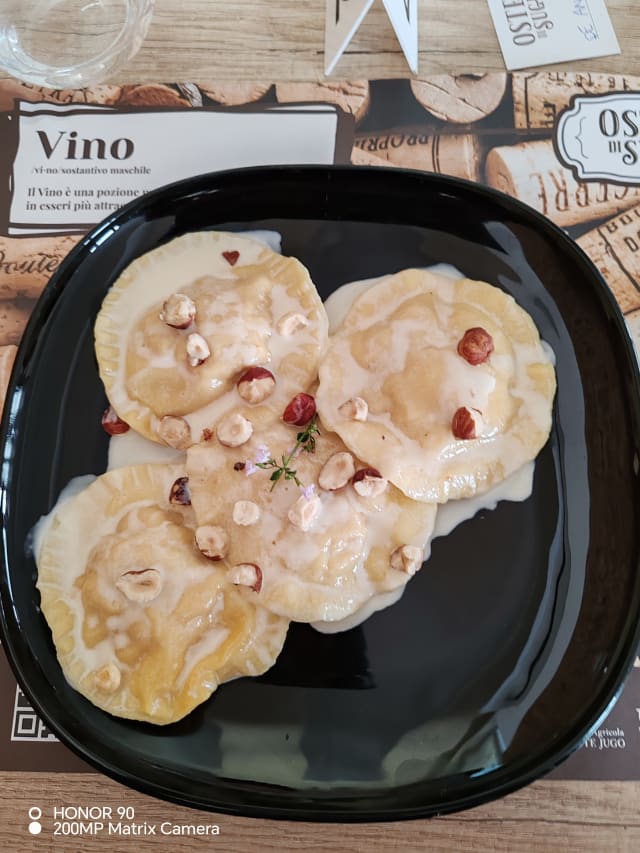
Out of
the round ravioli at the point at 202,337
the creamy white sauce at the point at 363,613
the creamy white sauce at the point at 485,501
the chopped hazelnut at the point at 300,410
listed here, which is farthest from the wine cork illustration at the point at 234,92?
the creamy white sauce at the point at 363,613

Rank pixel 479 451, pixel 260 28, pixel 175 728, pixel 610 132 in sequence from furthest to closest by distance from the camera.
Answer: pixel 260 28 → pixel 610 132 → pixel 479 451 → pixel 175 728

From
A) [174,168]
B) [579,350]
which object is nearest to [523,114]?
[579,350]

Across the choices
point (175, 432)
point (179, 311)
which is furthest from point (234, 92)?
point (175, 432)

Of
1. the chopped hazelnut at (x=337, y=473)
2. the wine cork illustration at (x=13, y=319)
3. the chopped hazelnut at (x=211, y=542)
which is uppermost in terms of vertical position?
the wine cork illustration at (x=13, y=319)

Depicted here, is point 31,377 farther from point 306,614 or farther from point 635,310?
point 635,310

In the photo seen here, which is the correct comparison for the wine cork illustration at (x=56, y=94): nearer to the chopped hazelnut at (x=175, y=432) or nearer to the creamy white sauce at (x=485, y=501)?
the chopped hazelnut at (x=175, y=432)
